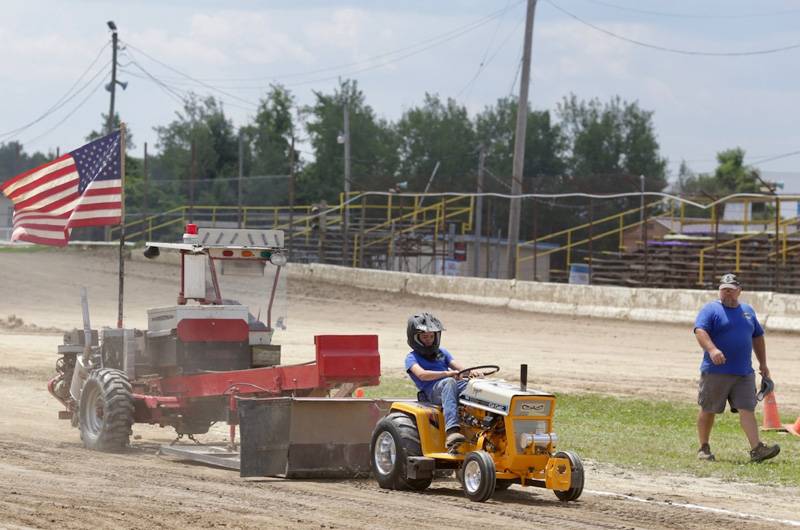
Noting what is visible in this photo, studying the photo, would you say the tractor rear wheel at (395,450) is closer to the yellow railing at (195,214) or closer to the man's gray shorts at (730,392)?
the man's gray shorts at (730,392)

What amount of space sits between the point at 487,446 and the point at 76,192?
7789 millimetres

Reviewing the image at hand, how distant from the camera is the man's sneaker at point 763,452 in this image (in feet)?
41.7

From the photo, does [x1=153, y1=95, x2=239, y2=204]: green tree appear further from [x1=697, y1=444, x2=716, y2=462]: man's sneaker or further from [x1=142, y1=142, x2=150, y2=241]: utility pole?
[x1=697, y1=444, x2=716, y2=462]: man's sneaker

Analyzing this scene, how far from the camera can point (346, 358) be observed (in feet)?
39.3

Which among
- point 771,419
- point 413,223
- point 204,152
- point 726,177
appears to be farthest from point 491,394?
point 726,177

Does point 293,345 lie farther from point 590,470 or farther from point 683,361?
point 590,470

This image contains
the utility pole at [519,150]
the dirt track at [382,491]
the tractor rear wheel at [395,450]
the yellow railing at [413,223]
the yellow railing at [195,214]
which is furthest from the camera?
the yellow railing at [195,214]

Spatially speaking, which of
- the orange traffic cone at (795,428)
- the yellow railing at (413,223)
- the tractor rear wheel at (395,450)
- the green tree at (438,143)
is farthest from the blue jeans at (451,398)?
the green tree at (438,143)

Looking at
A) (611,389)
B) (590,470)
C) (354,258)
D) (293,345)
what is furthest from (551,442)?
(354,258)

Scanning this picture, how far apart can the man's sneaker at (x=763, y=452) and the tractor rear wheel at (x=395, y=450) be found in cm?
361

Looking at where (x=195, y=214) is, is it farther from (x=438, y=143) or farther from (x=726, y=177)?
(x=726, y=177)

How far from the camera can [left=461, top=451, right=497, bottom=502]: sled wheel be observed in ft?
33.0

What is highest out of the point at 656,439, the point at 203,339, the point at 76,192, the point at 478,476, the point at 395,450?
the point at 76,192

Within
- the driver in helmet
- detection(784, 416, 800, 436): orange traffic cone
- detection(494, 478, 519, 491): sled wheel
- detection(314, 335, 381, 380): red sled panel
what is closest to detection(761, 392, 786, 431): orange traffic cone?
detection(784, 416, 800, 436): orange traffic cone
